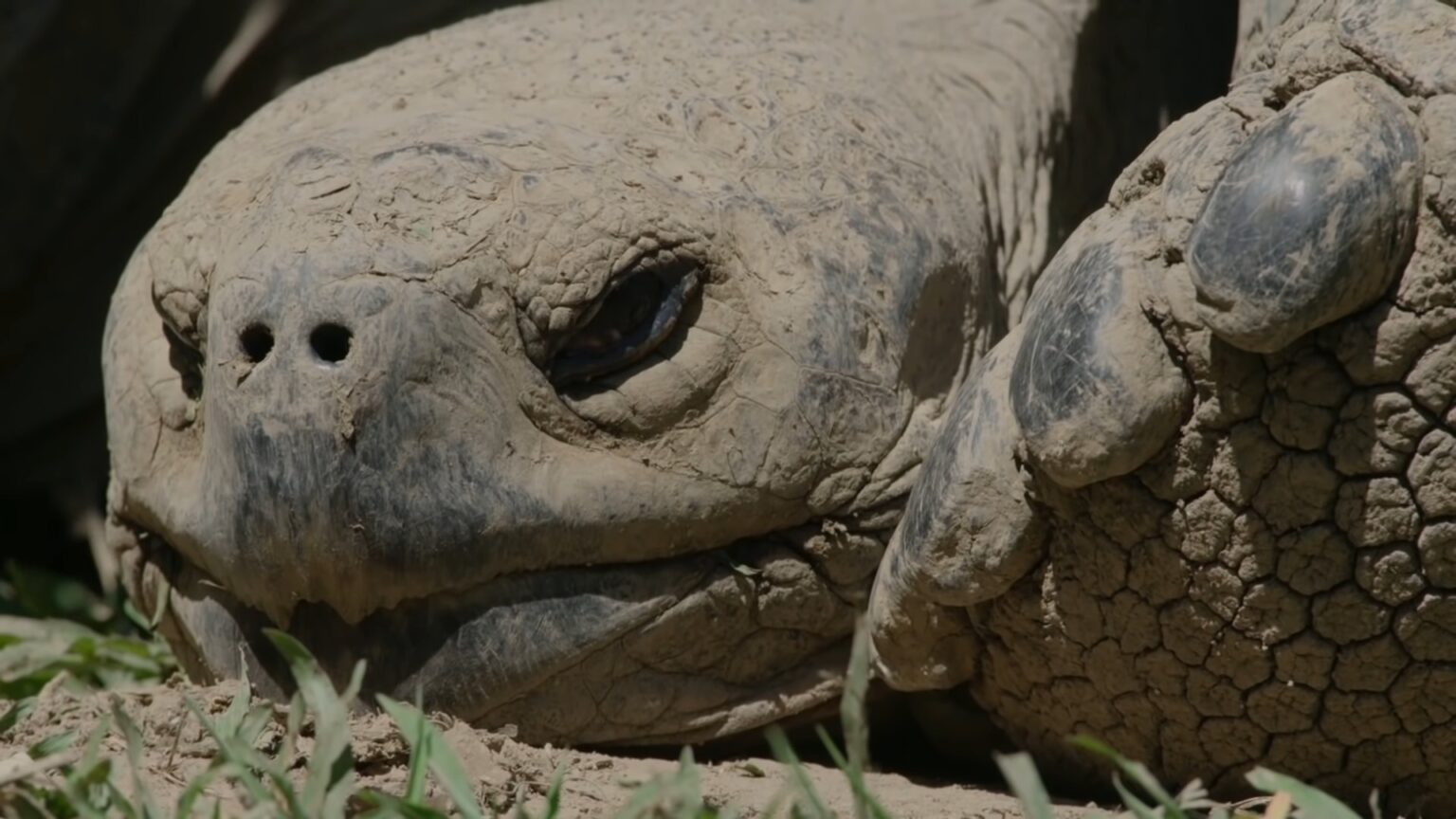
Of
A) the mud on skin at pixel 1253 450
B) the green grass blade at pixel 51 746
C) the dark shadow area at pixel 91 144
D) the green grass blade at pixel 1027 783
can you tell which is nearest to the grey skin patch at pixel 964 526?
the mud on skin at pixel 1253 450

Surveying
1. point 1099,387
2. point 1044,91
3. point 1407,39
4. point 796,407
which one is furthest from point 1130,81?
point 1099,387

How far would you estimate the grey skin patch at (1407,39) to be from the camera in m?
1.86

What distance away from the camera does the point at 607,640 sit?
7.47ft

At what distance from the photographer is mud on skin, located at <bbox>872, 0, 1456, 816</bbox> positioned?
1810 millimetres

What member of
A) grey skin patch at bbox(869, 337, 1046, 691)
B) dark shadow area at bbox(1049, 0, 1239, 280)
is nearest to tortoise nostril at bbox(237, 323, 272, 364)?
grey skin patch at bbox(869, 337, 1046, 691)

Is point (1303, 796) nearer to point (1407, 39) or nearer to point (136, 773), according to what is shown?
point (1407, 39)

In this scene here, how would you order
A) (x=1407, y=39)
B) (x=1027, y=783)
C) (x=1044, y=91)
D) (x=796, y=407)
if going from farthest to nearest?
(x=1044, y=91), (x=796, y=407), (x=1407, y=39), (x=1027, y=783)

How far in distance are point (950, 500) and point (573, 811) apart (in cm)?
51

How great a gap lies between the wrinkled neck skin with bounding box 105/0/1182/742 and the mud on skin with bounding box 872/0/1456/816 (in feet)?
0.77

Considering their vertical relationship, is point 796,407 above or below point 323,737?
above

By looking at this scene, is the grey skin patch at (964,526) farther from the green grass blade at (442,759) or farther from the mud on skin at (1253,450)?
the green grass blade at (442,759)

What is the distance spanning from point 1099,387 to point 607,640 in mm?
676

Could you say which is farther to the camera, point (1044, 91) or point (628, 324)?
point (1044, 91)

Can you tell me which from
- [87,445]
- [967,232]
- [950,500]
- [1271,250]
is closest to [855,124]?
[967,232]
